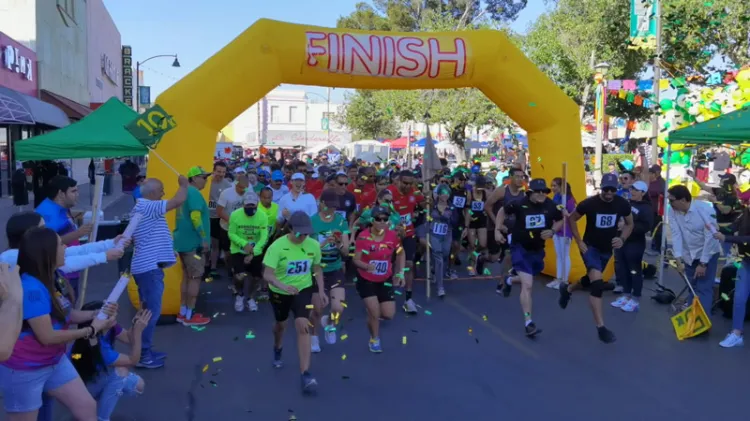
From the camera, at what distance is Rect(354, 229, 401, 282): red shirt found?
6355mm

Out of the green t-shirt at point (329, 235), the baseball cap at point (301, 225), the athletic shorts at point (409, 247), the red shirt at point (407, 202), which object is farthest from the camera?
the red shirt at point (407, 202)

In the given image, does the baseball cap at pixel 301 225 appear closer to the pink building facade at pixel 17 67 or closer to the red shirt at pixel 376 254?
the red shirt at pixel 376 254

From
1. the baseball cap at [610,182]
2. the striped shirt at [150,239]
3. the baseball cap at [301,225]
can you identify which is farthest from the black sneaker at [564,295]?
the striped shirt at [150,239]

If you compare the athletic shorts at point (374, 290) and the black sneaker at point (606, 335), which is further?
the black sneaker at point (606, 335)

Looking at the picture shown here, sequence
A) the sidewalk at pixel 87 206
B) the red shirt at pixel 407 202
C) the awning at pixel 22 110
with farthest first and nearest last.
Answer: the sidewalk at pixel 87 206
the awning at pixel 22 110
the red shirt at pixel 407 202

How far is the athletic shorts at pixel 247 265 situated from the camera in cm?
771

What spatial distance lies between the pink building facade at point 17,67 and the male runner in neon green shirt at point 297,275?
1671cm

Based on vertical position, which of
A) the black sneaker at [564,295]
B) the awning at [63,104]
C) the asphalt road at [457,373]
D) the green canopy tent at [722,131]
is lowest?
the asphalt road at [457,373]

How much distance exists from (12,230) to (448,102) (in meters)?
35.2

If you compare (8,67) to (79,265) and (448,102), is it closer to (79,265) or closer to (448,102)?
(79,265)

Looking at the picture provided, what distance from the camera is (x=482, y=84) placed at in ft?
30.3

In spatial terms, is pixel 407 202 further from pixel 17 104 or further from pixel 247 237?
pixel 17 104

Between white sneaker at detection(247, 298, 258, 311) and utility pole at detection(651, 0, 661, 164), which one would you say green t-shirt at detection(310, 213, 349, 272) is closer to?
white sneaker at detection(247, 298, 258, 311)

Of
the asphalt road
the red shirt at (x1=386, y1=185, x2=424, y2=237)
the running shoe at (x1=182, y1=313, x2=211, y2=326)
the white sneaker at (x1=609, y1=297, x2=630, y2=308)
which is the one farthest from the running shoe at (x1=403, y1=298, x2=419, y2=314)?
the white sneaker at (x1=609, y1=297, x2=630, y2=308)
